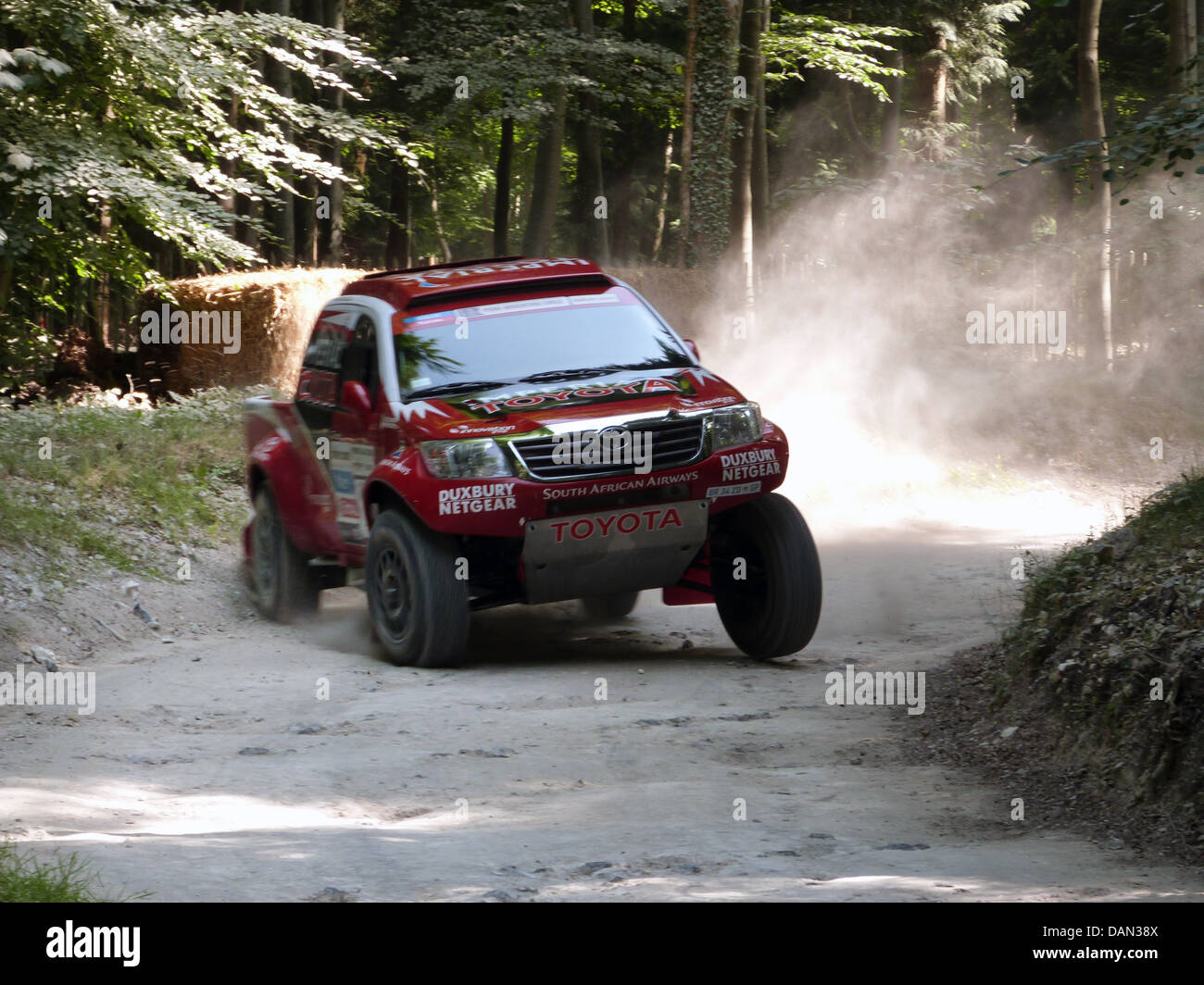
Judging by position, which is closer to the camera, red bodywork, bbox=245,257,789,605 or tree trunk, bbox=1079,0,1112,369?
red bodywork, bbox=245,257,789,605

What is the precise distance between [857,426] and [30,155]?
558 inches

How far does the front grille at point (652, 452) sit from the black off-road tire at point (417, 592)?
815 mm

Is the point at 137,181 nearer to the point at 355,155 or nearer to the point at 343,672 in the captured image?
the point at 343,672

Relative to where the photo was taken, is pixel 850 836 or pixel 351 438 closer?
pixel 850 836

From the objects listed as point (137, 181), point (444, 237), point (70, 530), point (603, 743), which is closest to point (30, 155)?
point (137, 181)

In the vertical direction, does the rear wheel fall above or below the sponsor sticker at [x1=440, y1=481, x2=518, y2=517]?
below

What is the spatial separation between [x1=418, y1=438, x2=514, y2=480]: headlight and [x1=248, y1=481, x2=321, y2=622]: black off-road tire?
9.53 ft

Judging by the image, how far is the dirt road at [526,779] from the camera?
497 cm

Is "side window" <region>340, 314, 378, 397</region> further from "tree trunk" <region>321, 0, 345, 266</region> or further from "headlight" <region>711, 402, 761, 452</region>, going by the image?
"tree trunk" <region>321, 0, 345, 266</region>

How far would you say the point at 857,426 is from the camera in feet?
80.0

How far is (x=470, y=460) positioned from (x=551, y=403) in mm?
653

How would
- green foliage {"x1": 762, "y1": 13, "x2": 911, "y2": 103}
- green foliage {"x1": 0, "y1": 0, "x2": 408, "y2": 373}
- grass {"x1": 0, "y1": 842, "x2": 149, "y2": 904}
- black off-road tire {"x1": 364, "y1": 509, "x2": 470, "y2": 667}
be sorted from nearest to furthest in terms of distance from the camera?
grass {"x1": 0, "y1": 842, "x2": 149, "y2": 904} < black off-road tire {"x1": 364, "y1": 509, "x2": 470, "y2": 667} < green foliage {"x1": 0, "y1": 0, "x2": 408, "y2": 373} < green foliage {"x1": 762, "y1": 13, "x2": 911, "y2": 103}

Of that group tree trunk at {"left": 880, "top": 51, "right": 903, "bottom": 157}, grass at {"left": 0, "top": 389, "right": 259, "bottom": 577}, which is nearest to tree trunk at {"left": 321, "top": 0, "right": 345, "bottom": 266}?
grass at {"left": 0, "top": 389, "right": 259, "bottom": 577}

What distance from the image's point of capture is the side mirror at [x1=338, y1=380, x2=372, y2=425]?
9.27 m
